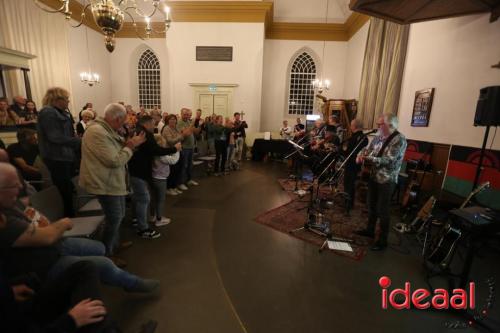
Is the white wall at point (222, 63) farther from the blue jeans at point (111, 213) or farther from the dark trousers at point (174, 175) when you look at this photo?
the blue jeans at point (111, 213)

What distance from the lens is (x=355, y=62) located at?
30.2 ft

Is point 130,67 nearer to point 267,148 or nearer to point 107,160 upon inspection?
point 267,148

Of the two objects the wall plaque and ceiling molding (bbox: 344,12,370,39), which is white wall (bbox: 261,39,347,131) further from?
the wall plaque

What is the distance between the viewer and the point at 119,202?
227cm

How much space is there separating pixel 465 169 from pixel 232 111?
802 cm

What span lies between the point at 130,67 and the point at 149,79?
3.09 ft

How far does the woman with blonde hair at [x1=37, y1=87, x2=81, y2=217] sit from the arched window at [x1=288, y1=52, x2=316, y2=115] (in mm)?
9880

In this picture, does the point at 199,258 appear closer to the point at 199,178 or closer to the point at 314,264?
the point at 314,264

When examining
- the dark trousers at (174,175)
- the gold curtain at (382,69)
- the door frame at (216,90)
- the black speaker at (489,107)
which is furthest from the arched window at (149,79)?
the black speaker at (489,107)

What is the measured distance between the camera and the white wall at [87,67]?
28.3ft

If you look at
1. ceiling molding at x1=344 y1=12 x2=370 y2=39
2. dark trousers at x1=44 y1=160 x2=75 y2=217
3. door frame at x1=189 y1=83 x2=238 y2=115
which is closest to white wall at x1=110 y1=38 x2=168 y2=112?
door frame at x1=189 y1=83 x2=238 y2=115

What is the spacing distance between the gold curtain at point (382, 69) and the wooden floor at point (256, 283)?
3902 millimetres

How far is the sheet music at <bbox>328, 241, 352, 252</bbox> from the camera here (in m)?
2.87

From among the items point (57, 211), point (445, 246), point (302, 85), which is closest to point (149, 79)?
point (302, 85)
